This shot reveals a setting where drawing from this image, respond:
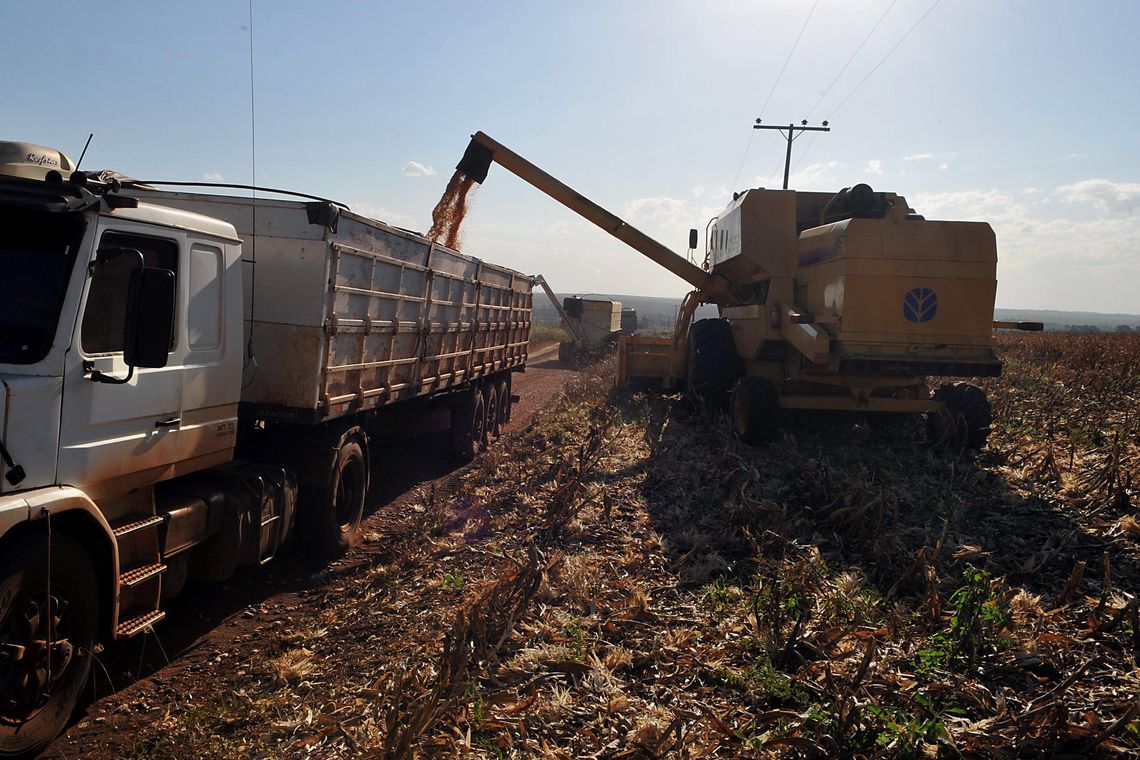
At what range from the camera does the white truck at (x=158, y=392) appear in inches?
141

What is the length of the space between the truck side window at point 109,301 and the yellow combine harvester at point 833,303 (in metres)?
7.08

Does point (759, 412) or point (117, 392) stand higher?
point (117, 392)

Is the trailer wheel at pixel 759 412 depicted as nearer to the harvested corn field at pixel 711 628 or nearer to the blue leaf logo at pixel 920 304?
the harvested corn field at pixel 711 628

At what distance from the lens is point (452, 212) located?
1123 cm

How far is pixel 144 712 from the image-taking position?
409cm

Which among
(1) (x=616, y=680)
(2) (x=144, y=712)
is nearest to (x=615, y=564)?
(1) (x=616, y=680)

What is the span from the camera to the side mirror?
389 centimetres

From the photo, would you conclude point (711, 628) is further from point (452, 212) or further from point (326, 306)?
point (452, 212)

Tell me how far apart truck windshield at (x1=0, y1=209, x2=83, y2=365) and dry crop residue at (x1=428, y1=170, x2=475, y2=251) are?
22.5 feet

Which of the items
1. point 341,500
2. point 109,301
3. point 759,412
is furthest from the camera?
point 759,412

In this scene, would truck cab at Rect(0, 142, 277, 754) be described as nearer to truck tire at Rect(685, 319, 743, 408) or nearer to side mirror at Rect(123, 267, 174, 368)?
side mirror at Rect(123, 267, 174, 368)

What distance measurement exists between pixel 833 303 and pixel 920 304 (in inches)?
37.4

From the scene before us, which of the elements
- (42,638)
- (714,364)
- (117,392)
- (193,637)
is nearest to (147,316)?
(117,392)

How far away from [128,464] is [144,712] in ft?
4.60
